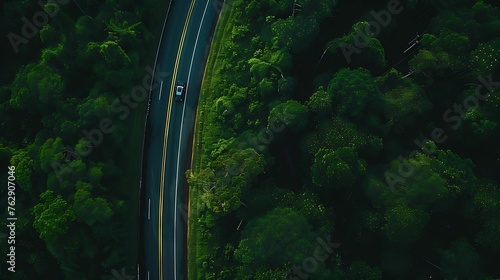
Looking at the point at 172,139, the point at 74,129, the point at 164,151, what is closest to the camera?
the point at 74,129

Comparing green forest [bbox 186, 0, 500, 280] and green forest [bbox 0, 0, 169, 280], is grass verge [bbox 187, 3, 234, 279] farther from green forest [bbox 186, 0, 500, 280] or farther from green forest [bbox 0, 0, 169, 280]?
green forest [bbox 0, 0, 169, 280]

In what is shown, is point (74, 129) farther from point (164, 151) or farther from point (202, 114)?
point (202, 114)

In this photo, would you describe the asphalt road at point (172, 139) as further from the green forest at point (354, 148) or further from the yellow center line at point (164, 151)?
the green forest at point (354, 148)

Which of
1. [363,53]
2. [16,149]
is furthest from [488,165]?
[16,149]

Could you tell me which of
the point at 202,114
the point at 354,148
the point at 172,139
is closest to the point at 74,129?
the point at 172,139

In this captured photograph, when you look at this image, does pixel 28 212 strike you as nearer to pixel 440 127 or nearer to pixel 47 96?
pixel 47 96
